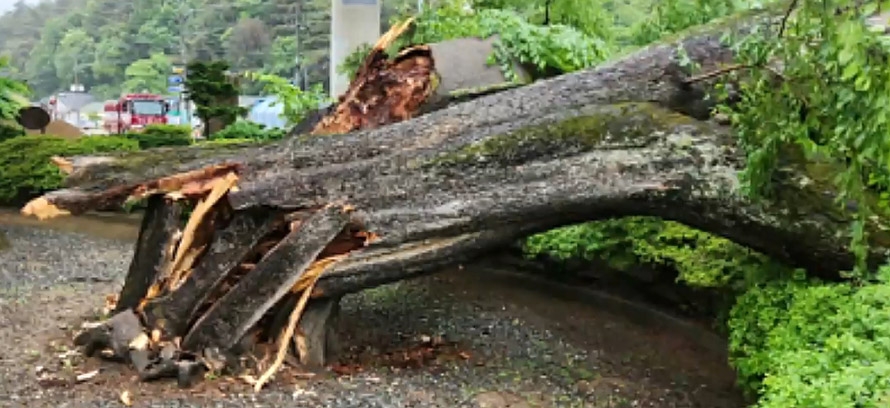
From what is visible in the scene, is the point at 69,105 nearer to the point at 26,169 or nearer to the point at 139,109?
the point at 139,109

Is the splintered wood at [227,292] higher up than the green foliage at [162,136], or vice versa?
the splintered wood at [227,292]

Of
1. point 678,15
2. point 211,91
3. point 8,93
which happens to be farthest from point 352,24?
point 678,15

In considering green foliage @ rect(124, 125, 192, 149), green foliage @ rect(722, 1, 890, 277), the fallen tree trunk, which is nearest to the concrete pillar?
green foliage @ rect(124, 125, 192, 149)

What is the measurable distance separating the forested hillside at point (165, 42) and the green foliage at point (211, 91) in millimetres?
5689

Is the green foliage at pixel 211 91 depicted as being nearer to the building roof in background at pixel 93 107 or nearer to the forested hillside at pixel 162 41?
the forested hillside at pixel 162 41

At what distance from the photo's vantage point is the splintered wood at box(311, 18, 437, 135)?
20.6ft

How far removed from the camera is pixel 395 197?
13.7 feet

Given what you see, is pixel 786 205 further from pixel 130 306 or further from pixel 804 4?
pixel 130 306

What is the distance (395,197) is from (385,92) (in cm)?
235

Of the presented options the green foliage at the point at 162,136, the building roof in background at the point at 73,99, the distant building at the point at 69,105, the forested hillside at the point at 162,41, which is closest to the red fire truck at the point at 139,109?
the forested hillside at the point at 162,41

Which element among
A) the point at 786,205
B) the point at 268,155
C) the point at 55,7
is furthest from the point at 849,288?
the point at 55,7

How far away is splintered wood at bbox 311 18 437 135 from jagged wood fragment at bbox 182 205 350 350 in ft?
7.13

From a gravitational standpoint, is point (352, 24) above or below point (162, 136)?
above

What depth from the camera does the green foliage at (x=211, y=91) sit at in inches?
557
